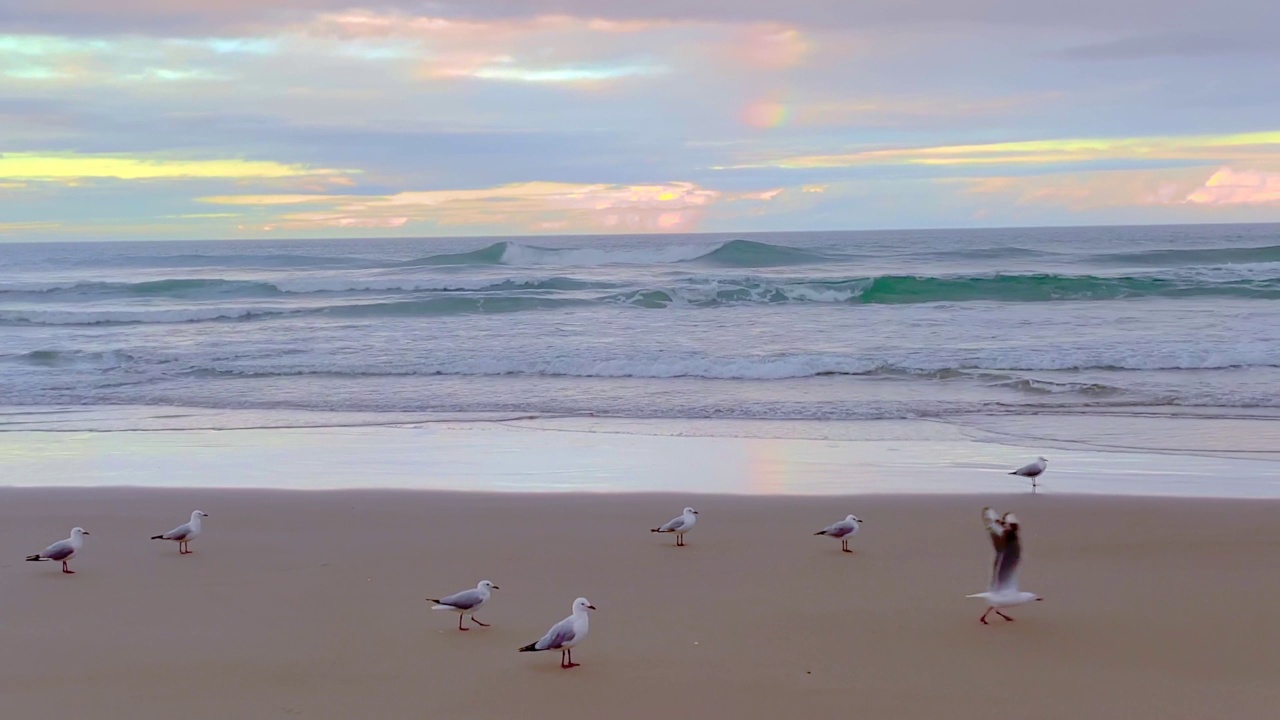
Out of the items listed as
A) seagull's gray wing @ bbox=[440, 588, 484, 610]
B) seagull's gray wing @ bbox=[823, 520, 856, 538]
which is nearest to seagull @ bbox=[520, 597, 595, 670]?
seagull's gray wing @ bbox=[440, 588, 484, 610]

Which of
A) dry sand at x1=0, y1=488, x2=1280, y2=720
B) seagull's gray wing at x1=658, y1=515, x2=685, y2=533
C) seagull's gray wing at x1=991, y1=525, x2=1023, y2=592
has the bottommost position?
dry sand at x1=0, y1=488, x2=1280, y2=720

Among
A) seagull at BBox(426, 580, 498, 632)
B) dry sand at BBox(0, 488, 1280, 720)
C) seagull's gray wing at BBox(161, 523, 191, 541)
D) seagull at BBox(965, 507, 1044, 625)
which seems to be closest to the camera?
dry sand at BBox(0, 488, 1280, 720)

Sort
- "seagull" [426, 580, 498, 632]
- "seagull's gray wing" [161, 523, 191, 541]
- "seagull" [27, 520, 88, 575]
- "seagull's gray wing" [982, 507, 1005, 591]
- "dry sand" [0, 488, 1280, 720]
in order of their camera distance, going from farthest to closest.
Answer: "seagull's gray wing" [161, 523, 191, 541] < "seagull" [27, 520, 88, 575] < "seagull" [426, 580, 498, 632] < "seagull's gray wing" [982, 507, 1005, 591] < "dry sand" [0, 488, 1280, 720]

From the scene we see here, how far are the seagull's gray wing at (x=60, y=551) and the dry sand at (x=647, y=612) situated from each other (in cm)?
14

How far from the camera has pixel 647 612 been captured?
5.64 m

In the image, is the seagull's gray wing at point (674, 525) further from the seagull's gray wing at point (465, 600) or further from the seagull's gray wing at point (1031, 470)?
the seagull's gray wing at point (1031, 470)

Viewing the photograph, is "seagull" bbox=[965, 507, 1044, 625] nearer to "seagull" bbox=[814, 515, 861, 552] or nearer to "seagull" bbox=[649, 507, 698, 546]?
"seagull" bbox=[814, 515, 861, 552]

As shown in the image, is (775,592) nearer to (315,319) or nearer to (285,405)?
(285,405)

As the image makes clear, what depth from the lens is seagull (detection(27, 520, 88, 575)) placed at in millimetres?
6434

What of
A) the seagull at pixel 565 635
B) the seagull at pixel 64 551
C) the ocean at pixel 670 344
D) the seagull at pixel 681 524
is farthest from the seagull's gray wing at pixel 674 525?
the ocean at pixel 670 344

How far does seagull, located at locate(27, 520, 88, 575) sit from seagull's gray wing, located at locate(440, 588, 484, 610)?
2.66 meters

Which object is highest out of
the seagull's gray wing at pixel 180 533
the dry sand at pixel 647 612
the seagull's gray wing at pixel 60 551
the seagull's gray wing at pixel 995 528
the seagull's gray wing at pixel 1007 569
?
the seagull's gray wing at pixel 995 528

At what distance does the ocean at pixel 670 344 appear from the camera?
1421 centimetres

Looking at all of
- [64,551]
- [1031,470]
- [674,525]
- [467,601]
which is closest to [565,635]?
[467,601]
